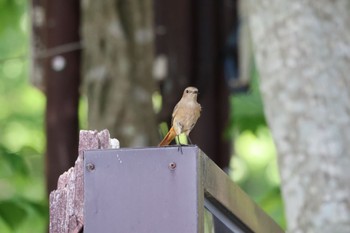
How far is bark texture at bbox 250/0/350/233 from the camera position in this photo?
5.16 m

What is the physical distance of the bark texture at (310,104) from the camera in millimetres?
5164

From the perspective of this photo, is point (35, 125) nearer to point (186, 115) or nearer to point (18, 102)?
point (18, 102)

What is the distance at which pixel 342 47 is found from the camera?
17.6ft

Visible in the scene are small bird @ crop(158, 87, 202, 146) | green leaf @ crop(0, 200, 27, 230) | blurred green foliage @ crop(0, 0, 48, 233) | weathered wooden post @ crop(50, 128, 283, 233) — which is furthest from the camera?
blurred green foliage @ crop(0, 0, 48, 233)

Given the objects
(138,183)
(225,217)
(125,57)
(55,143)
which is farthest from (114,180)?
(55,143)

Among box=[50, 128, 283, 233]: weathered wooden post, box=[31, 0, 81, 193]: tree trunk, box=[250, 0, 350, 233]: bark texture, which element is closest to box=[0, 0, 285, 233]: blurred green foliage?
box=[31, 0, 81, 193]: tree trunk

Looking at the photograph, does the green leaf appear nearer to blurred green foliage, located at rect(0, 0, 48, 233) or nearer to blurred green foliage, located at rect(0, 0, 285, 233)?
blurred green foliage, located at rect(0, 0, 285, 233)

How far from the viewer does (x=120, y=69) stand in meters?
6.48

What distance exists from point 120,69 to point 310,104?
1536 millimetres

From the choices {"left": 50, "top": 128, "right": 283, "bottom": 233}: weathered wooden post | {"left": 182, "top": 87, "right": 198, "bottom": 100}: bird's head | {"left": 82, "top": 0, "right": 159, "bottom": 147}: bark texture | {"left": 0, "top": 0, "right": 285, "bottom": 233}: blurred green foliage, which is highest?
{"left": 0, "top": 0, "right": 285, "bottom": 233}: blurred green foliage

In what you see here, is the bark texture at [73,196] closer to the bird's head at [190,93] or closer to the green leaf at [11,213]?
the bird's head at [190,93]

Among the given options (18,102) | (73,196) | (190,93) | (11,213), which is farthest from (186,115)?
(18,102)

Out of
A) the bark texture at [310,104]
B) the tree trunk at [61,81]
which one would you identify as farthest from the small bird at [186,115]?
the tree trunk at [61,81]

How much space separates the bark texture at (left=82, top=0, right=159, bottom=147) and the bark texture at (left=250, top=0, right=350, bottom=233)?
1.08 metres
